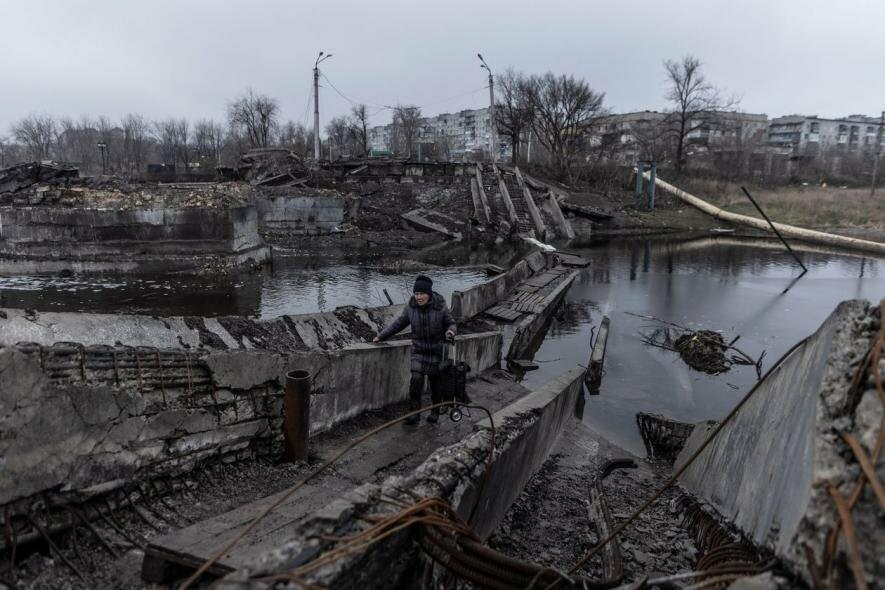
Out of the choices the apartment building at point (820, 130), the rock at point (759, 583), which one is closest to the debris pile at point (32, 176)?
the rock at point (759, 583)

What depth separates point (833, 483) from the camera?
82.6 inches

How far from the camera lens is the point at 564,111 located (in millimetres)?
53094

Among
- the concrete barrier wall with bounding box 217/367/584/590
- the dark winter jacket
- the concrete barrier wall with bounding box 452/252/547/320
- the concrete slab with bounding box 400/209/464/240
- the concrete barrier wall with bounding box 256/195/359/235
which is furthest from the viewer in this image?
the concrete slab with bounding box 400/209/464/240

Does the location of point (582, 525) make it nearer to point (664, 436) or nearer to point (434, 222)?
point (664, 436)

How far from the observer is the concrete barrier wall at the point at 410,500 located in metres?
2.29

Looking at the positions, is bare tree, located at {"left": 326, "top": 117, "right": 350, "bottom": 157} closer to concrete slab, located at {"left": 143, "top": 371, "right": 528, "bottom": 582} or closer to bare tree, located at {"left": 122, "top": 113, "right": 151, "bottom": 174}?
bare tree, located at {"left": 122, "top": 113, "right": 151, "bottom": 174}

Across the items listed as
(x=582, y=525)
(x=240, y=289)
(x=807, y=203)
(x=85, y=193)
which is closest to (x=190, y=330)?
(x=582, y=525)

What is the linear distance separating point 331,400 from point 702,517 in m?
3.75

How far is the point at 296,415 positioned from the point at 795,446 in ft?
12.6

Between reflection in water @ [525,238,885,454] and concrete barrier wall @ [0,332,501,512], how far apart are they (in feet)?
21.4

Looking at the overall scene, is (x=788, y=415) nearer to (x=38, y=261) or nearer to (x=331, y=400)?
(x=331, y=400)

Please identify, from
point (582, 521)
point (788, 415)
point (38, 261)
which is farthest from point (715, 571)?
point (38, 261)

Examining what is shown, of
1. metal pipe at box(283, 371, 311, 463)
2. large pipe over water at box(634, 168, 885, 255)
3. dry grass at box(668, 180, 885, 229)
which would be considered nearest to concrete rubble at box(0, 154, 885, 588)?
metal pipe at box(283, 371, 311, 463)

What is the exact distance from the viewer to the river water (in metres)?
11.9
